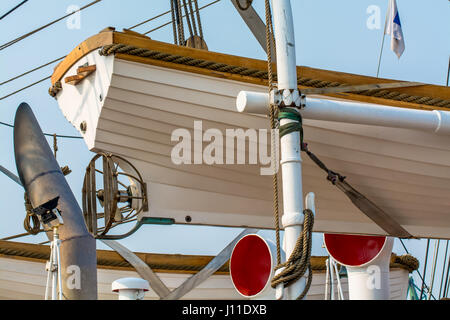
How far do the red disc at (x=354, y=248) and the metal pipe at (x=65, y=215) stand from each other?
2130mm

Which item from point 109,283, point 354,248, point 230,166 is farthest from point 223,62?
point 109,283

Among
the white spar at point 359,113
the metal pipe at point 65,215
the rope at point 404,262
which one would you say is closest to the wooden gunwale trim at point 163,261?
the rope at point 404,262

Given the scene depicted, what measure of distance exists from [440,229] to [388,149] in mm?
1241

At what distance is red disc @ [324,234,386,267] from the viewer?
6.67 meters

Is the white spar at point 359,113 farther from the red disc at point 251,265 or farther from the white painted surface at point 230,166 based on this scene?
the red disc at point 251,265

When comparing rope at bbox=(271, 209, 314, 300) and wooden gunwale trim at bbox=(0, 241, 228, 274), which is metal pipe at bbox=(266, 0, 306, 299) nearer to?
rope at bbox=(271, 209, 314, 300)

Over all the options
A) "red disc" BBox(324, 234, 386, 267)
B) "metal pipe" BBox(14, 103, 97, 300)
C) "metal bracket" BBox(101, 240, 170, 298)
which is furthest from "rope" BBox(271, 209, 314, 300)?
"metal bracket" BBox(101, 240, 170, 298)

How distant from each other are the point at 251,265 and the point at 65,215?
1.69m

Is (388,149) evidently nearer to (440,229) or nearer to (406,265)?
(440,229)

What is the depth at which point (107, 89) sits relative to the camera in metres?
5.28

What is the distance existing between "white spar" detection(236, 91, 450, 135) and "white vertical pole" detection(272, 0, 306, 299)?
13 cm

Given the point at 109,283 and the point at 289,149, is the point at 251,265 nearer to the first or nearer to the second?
the point at 289,149

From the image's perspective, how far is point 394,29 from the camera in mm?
6375
